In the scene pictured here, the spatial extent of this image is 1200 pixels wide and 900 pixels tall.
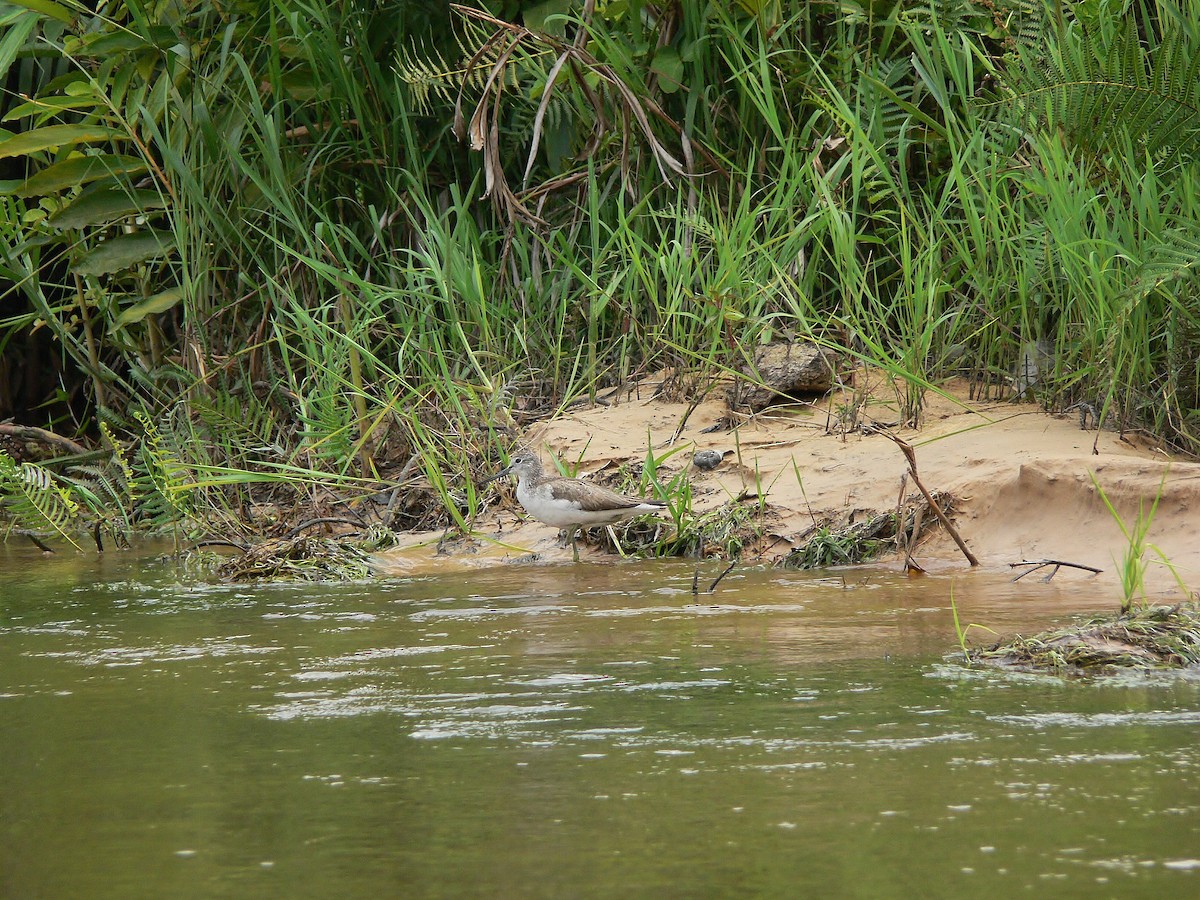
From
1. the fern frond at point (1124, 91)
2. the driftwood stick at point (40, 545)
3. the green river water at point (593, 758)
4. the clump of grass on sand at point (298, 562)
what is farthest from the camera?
the driftwood stick at point (40, 545)

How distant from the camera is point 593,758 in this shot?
3.35 m

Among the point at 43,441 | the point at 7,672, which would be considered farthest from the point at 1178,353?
the point at 43,441

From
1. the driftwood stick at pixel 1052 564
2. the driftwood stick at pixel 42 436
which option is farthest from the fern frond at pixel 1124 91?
the driftwood stick at pixel 42 436

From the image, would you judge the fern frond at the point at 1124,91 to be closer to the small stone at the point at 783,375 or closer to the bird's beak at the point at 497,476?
the small stone at the point at 783,375

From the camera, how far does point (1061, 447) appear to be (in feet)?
21.4

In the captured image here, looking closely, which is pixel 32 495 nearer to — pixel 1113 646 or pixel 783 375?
pixel 783 375

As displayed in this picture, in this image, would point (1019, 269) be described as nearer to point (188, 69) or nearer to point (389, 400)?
point (389, 400)

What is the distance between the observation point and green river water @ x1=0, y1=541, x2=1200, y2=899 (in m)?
2.64

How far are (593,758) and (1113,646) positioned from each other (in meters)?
Result: 1.70

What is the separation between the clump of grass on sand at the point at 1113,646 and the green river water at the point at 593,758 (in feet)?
0.42

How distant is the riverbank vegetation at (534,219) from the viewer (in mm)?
6848

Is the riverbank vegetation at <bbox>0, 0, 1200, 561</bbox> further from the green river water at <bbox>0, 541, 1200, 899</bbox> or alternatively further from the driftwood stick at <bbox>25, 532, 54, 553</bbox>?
the green river water at <bbox>0, 541, 1200, 899</bbox>

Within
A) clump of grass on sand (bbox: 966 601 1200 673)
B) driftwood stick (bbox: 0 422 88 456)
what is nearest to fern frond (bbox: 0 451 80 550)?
driftwood stick (bbox: 0 422 88 456)

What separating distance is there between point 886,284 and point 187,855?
20.5 ft
